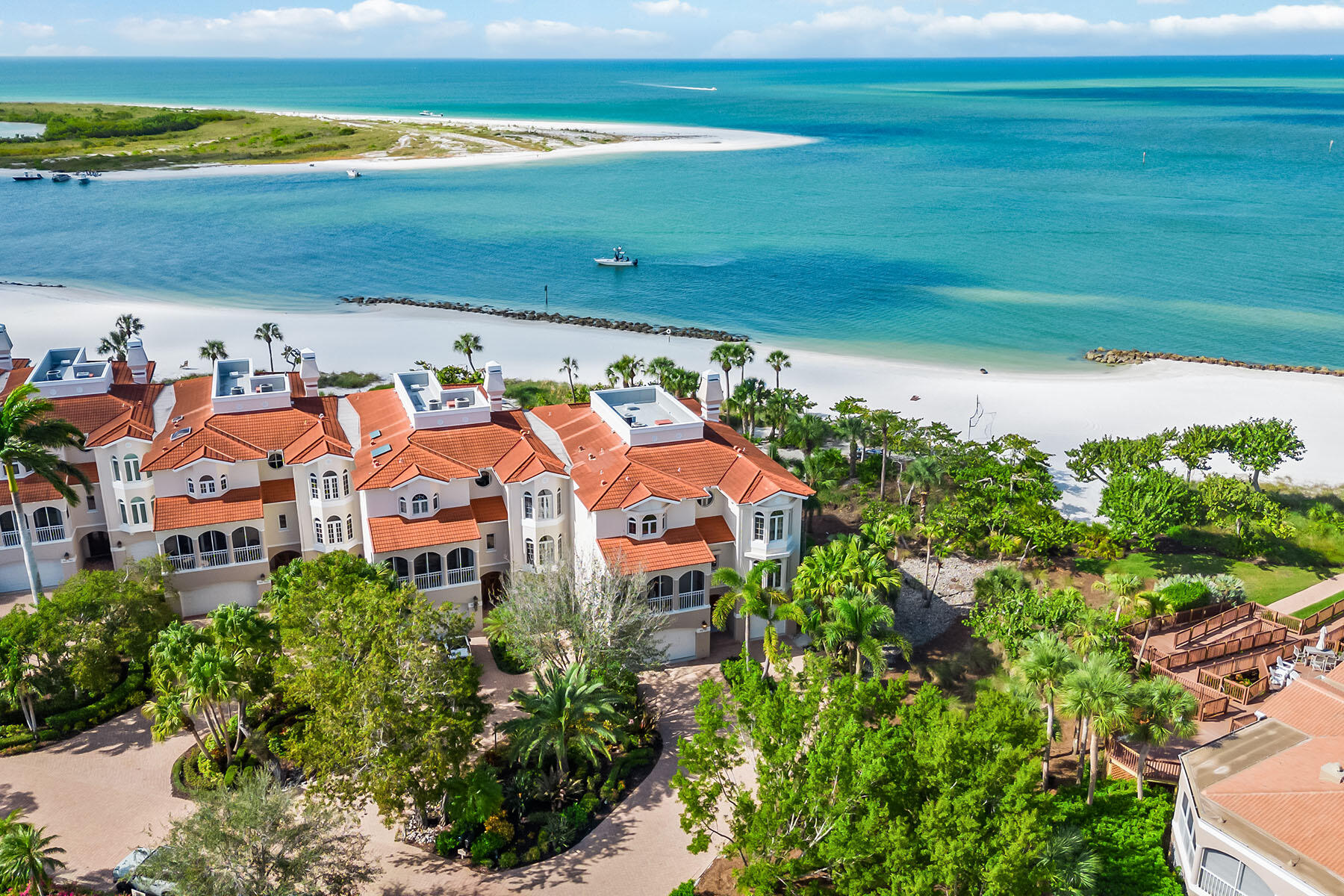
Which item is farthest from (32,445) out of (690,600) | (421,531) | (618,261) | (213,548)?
(618,261)

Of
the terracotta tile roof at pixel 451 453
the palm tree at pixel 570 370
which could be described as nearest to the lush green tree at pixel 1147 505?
the terracotta tile roof at pixel 451 453

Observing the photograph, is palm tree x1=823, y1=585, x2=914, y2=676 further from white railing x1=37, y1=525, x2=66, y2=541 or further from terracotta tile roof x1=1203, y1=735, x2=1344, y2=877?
white railing x1=37, y1=525, x2=66, y2=541

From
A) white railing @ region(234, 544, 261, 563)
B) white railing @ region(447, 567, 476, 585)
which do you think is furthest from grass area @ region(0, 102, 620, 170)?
white railing @ region(447, 567, 476, 585)

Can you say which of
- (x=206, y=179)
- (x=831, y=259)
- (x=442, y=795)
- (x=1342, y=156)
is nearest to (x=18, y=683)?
(x=442, y=795)

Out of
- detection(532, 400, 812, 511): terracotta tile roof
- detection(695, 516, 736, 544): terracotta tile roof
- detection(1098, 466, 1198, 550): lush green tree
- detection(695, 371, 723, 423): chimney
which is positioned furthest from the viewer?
detection(695, 371, 723, 423): chimney

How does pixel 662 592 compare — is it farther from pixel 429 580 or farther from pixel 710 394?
pixel 710 394

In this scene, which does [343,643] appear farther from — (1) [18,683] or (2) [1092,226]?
(2) [1092,226]
